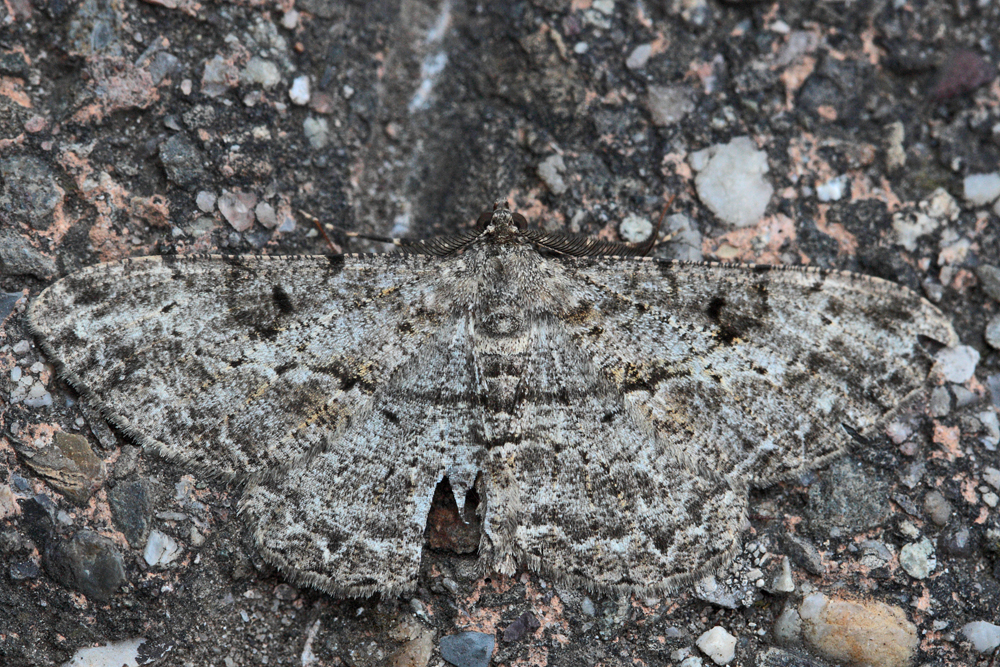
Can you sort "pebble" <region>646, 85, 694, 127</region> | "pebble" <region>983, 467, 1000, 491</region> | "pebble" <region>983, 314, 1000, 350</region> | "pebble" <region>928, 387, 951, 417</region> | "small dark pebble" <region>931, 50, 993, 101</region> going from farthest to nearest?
1. "small dark pebble" <region>931, 50, 993, 101</region>
2. "pebble" <region>646, 85, 694, 127</region>
3. "pebble" <region>983, 314, 1000, 350</region>
4. "pebble" <region>928, 387, 951, 417</region>
5. "pebble" <region>983, 467, 1000, 491</region>

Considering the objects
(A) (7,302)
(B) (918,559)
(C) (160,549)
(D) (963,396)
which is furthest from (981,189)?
(A) (7,302)

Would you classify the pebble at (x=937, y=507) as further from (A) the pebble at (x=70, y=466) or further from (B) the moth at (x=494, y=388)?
(A) the pebble at (x=70, y=466)

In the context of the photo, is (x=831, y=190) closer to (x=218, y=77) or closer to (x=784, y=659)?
(x=784, y=659)

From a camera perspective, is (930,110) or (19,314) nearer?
(19,314)

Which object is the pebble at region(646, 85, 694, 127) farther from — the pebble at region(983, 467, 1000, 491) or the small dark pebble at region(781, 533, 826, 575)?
the pebble at region(983, 467, 1000, 491)

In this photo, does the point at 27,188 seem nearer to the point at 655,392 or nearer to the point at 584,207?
the point at 584,207

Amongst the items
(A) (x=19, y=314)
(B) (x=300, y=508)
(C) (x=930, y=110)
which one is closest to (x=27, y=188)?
(A) (x=19, y=314)

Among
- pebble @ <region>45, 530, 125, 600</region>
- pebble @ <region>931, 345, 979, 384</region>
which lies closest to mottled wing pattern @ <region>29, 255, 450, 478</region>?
pebble @ <region>45, 530, 125, 600</region>
